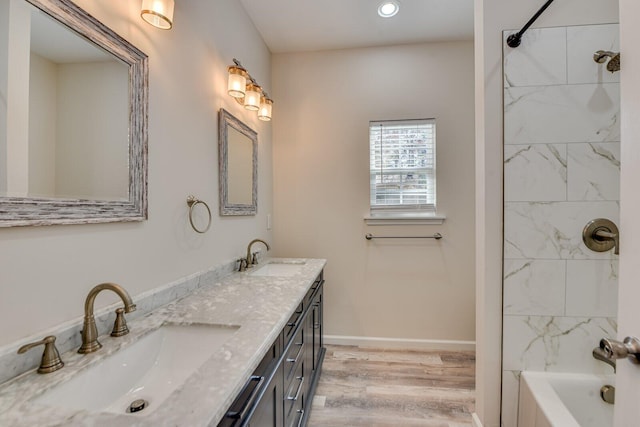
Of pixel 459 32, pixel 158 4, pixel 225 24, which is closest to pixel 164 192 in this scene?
pixel 158 4

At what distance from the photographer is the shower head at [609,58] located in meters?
1.33

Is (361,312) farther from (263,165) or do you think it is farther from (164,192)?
A: (164,192)

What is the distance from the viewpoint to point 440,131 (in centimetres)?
259

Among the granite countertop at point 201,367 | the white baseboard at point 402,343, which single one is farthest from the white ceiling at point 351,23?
the white baseboard at point 402,343

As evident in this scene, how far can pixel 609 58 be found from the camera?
1.37 meters

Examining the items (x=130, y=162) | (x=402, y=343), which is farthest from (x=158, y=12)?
(x=402, y=343)

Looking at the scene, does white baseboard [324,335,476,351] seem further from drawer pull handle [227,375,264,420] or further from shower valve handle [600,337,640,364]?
shower valve handle [600,337,640,364]

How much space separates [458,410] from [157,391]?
1819mm

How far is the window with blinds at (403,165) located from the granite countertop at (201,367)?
4.90ft

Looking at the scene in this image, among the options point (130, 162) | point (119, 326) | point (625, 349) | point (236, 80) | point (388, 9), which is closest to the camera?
point (625, 349)

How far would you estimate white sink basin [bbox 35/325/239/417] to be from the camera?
0.73 m

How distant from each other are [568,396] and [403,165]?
6.10 feet

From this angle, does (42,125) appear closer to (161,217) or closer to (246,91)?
(161,217)

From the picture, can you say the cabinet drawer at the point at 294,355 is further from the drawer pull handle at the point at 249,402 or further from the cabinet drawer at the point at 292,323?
the drawer pull handle at the point at 249,402
